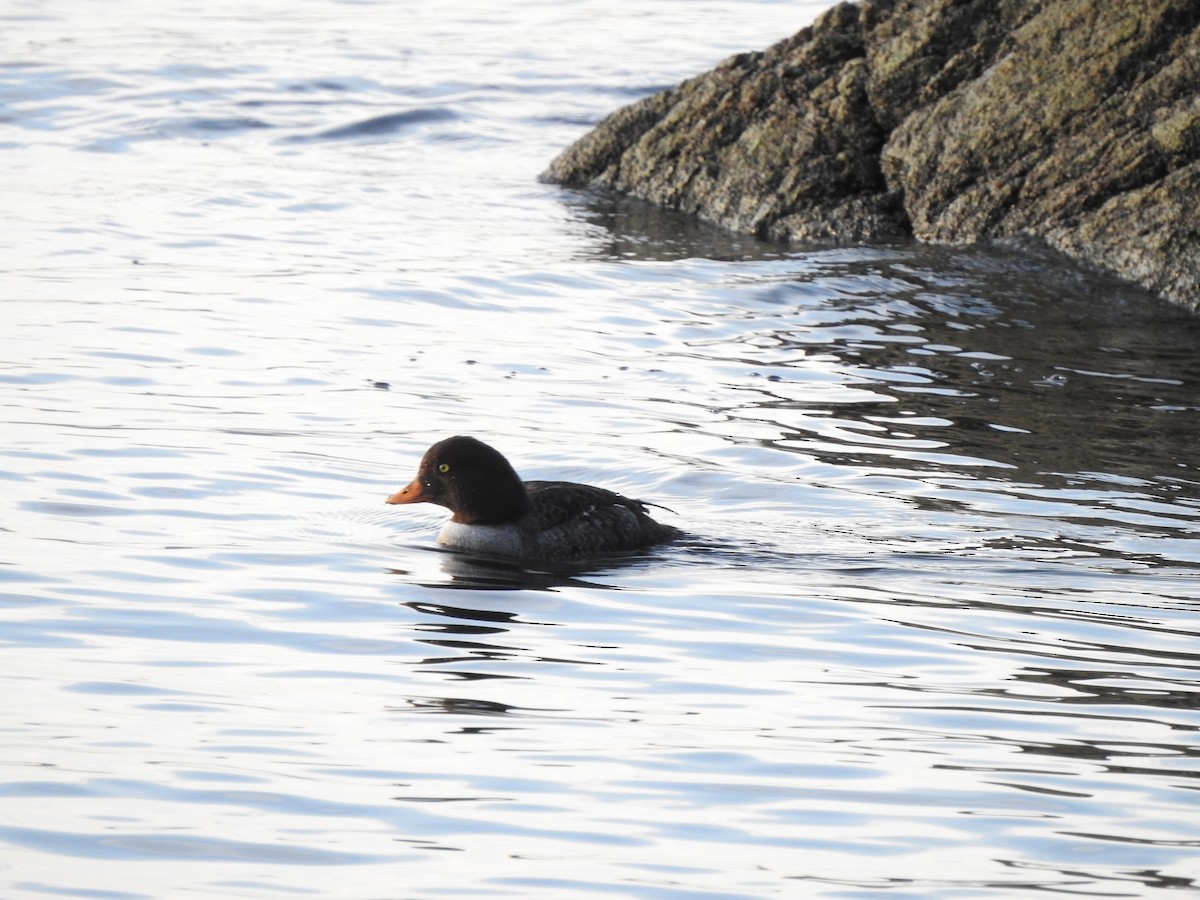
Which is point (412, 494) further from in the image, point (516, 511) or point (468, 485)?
point (516, 511)

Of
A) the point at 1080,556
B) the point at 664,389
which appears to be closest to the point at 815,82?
the point at 664,389

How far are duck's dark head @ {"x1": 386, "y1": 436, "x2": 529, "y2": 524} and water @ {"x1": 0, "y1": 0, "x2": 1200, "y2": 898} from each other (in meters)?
0.32

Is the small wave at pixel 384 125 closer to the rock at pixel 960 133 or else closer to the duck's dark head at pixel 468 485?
the rock at pixel 960 133

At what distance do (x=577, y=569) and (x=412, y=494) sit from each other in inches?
39.9

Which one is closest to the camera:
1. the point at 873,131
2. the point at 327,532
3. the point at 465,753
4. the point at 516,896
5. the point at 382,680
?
the point at 516,896

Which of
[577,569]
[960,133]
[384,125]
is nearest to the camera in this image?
[577,569]

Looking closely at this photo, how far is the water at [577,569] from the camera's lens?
223 inches

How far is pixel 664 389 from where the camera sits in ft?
39.9

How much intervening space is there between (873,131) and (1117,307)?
3184mm

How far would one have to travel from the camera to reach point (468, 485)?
938 centimetres

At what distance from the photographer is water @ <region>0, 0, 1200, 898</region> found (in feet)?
18.6

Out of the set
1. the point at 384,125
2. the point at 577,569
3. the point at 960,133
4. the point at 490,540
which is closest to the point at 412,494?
the point at 490,540

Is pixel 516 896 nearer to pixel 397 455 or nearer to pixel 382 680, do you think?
pixel 382 680

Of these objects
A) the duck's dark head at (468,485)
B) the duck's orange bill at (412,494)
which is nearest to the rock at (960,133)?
the duck's dark head at (468,485)
